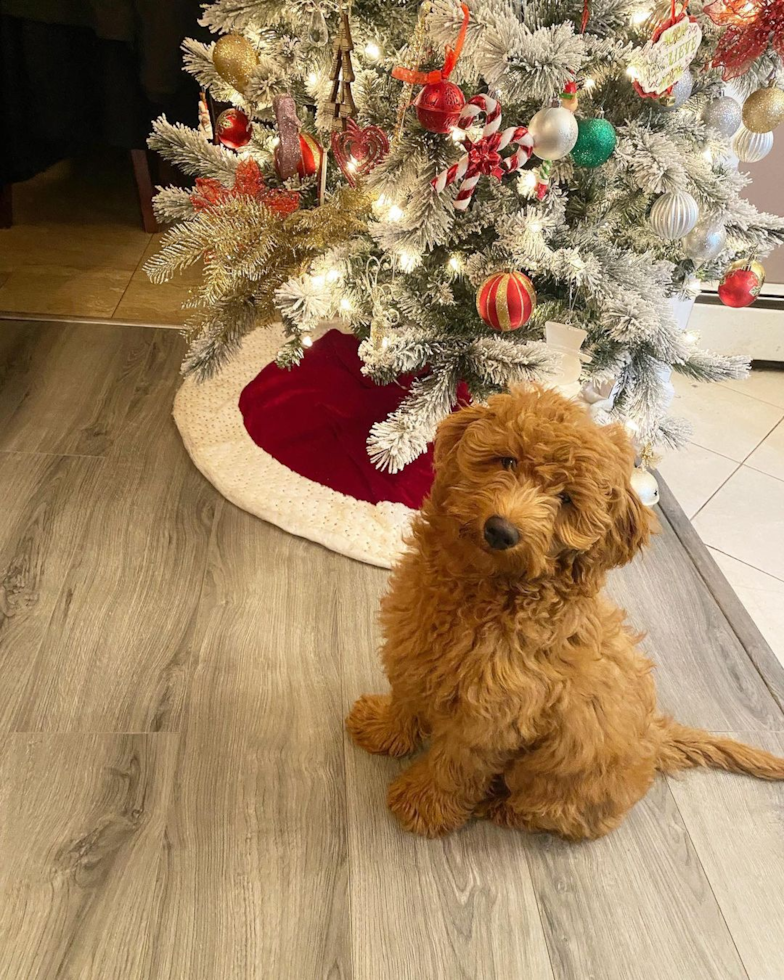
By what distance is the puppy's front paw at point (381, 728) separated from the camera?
45.9 inches

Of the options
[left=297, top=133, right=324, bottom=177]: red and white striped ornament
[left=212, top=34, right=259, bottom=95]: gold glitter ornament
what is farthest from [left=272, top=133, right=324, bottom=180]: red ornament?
[left=212, top=34, right=259, bottom=95]: gold glitter ornament

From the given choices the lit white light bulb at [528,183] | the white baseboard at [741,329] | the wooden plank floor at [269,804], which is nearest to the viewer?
the wooden plank floor at [269,804]

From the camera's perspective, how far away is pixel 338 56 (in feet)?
3.99

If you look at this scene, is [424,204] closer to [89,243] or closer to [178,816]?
[178,816]

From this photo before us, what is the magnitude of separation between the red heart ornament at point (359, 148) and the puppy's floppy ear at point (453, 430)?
66 centimetres

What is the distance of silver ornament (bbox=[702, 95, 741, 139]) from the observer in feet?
4.23

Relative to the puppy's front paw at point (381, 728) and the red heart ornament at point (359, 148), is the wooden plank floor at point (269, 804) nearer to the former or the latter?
the puppy's front paw at point (381, 728)

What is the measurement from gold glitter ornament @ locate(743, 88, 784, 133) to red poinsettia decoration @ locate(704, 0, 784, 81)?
5 centimetres

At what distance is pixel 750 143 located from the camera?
4.45 ft

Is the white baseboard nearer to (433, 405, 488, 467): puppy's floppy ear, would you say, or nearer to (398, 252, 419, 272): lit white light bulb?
(398, 252, 419, 272): lit white light bulb

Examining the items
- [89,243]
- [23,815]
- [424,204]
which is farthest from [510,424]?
[89,243]

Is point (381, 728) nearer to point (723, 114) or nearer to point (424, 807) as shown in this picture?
point (424, 807)

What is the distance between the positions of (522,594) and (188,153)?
1172 mm

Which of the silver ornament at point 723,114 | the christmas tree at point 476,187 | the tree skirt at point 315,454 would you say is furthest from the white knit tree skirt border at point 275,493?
the silver ornament at point 723,114
